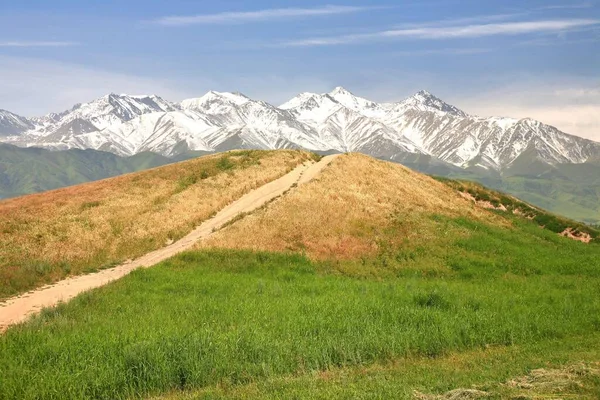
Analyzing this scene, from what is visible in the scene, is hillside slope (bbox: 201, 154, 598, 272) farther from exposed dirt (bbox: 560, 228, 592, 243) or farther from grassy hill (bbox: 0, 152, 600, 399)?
exposed dirt (bbox: 560, 228, 592, 243)

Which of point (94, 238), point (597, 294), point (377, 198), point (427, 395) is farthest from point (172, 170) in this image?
point (427, 395)

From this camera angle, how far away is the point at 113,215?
47.2 m

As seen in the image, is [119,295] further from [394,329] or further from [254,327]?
[394,329]

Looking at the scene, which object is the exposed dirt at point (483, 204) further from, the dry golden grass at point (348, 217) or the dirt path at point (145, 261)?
the dirt path at point (145, 261)

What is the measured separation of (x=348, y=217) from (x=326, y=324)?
86.1 feet

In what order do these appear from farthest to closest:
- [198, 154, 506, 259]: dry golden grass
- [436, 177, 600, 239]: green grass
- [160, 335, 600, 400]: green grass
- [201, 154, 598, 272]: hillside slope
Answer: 1. [436, 177, 600, 239]: green grass
2. [198, 154, 506, 259]: dry golden grass
3. [201, 154, 598, 272]: hillside slope
4. [160, 335, 600, 400]: green grass

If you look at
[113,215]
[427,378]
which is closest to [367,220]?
[113,215]

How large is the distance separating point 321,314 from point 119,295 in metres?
11.3

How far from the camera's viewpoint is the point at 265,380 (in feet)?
48.9

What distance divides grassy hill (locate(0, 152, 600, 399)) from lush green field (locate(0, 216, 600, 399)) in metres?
0.07

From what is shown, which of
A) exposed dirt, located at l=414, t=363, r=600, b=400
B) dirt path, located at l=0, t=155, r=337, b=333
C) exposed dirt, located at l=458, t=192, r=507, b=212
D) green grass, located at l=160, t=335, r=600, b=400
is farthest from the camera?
exposed dirt, located at l=458, t=192, r=507, b=212

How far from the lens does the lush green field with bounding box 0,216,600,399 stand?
14617 mm

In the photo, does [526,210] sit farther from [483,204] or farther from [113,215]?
[113,215]

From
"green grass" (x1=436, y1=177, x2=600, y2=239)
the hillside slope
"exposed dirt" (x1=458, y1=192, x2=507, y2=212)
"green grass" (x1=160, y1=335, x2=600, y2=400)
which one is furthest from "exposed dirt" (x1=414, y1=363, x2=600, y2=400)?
"exposed dirt" (x1=458, y1=192, x2=507, y2=212)
